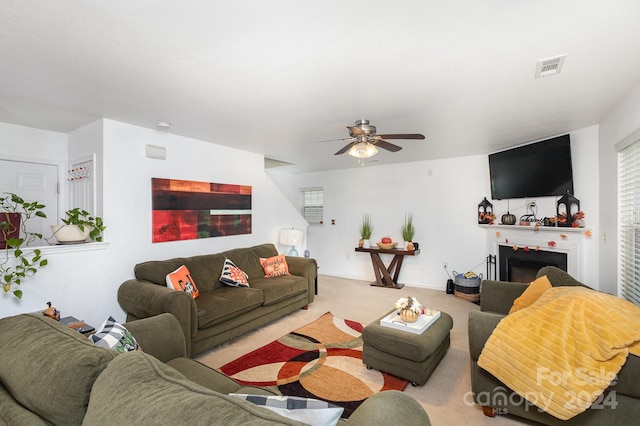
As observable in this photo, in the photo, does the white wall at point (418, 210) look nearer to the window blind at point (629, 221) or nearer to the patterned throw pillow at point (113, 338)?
the window blind at point (629, 221)

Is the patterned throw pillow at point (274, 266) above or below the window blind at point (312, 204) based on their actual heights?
below

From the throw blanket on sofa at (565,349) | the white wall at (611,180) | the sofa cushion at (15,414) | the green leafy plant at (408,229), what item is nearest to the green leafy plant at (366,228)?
the green leafy plant at (408,229)

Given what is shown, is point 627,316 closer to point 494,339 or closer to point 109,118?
point 494,339

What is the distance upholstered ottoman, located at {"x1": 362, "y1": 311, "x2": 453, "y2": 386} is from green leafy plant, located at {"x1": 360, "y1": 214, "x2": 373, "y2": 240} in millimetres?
3361

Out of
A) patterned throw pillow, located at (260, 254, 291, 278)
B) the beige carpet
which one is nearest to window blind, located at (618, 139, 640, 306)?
the beige carpet

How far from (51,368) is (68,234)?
252 centimetres

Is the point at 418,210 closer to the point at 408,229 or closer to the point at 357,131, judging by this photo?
the point at 408,229

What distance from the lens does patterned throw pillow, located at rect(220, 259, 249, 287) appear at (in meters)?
3.68

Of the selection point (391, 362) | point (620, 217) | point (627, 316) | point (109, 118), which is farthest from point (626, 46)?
point (109, 118)

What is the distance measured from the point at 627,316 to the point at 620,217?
189 cm

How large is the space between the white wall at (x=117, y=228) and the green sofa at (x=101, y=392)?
1.97 meters

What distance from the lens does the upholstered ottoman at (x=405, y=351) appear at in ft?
7.72

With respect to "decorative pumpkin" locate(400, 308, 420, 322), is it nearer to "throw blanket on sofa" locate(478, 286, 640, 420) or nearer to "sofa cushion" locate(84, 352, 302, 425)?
"throw blanket on sofa" locate(478, 286, 640, 420)

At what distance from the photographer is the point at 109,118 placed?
316cm
